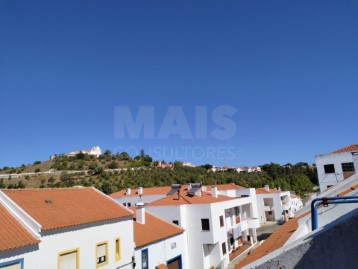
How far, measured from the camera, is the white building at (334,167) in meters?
29.5

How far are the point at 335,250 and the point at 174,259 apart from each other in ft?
85.7

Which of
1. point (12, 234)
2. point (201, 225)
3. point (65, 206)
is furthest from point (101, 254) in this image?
point (201, 225)

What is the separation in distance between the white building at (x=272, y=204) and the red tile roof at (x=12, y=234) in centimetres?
5218

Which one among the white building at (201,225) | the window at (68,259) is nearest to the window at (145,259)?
the window at (68,259)

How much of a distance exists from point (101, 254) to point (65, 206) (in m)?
3.81

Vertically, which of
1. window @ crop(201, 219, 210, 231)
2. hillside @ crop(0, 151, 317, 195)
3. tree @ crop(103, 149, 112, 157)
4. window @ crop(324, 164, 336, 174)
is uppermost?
tree @ crop(103, 149, 112, 157)

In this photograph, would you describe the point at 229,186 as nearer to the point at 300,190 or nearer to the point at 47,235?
the point at 300,190

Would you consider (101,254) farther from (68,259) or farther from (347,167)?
(347,167)

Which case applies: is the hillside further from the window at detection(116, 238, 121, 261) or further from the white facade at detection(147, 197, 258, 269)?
the window at detection(116, 238, 121, 261)

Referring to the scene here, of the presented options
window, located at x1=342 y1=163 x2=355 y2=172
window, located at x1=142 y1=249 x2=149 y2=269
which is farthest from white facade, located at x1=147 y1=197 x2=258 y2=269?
window, located at x1=342 y1=163 x2=355 y2=172

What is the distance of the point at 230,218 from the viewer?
35469mm

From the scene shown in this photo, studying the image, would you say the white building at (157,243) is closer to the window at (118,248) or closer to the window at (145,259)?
the window at (145,259)

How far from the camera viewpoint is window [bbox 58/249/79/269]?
14.8 metres

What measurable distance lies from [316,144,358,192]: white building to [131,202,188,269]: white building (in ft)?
55.2
